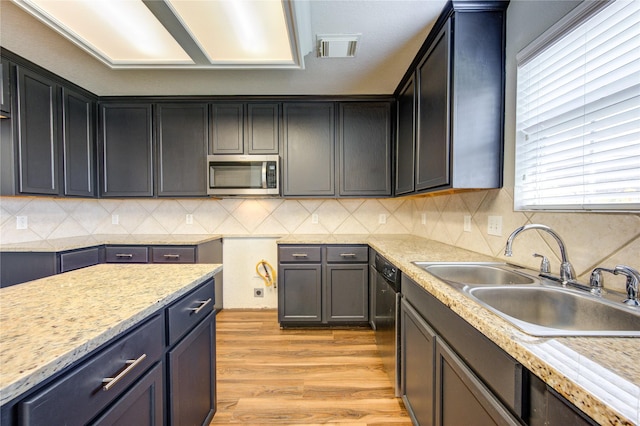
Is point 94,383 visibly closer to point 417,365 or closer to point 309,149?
point 417,365

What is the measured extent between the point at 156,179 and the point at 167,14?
1.76m

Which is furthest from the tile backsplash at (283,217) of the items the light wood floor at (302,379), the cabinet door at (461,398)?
the light wood floor at (302,379)

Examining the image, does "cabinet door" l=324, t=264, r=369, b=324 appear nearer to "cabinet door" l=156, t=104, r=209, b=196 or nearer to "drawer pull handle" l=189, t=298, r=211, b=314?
"drawer pull handle" l=189, t=298, r=211, b=314

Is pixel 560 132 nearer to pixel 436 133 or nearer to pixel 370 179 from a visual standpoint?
pixel 436 133

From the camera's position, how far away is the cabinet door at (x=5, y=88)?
1898mm

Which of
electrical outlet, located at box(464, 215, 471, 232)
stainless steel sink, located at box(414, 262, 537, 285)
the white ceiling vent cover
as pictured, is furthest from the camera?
electrical outlet, located at box(464, 215, 471, 232)

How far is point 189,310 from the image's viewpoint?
43.3 inches

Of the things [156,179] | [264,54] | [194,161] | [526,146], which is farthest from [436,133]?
[156,179]

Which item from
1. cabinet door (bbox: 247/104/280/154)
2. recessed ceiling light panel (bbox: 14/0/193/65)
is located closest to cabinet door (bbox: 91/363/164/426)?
recessed ceiling light panel (bbox: 14/0/193/65)

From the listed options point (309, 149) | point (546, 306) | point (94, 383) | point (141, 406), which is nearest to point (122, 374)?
point (94, 383)

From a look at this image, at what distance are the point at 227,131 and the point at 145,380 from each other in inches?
91.5

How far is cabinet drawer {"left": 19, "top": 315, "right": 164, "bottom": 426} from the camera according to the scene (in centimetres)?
51

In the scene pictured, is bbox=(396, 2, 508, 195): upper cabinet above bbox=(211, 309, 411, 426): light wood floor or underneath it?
above

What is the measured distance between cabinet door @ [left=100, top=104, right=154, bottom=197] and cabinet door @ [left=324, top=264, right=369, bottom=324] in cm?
212
